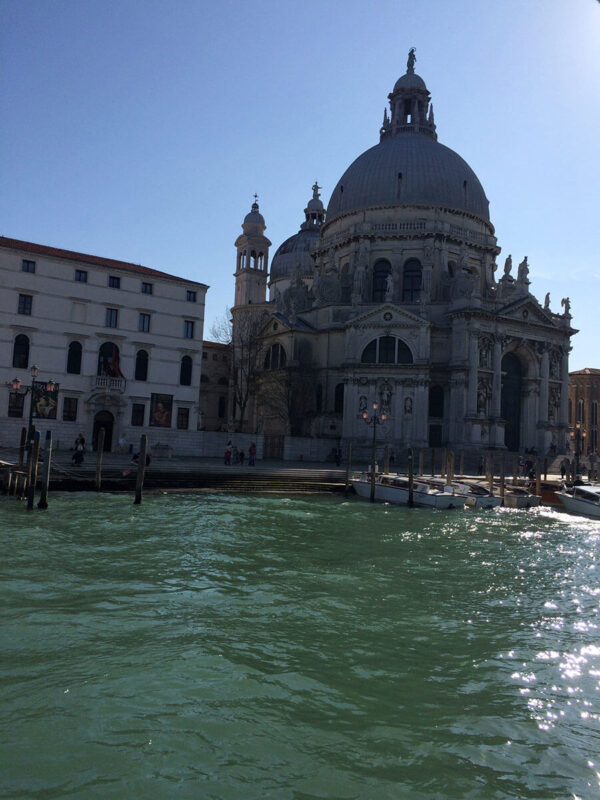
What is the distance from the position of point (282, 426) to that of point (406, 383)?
8584 mm

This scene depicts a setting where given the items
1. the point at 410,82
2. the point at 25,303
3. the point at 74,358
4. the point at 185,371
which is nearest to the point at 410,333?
the point at 185,371

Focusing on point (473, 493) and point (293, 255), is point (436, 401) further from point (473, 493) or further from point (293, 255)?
point (293, 255)

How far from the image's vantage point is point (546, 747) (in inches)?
227

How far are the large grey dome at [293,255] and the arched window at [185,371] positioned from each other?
30.9 meters

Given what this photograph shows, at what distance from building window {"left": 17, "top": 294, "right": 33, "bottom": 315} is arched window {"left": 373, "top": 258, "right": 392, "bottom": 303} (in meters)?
23.1

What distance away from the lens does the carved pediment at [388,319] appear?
4006cm

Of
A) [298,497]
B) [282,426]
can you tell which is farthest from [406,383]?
[298,497]

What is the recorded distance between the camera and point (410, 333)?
1585 inches

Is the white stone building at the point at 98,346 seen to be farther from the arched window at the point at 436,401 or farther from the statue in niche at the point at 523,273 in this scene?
the statue in niche at the point at 523,273

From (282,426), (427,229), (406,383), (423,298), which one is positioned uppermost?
(427,229)

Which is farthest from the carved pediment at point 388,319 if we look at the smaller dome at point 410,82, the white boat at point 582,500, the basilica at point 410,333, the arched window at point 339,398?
the smaller dome at point 410,82

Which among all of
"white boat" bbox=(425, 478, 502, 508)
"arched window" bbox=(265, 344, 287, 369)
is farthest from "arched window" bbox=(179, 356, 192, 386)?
"white boat" bbox=(425, 478, 502, 508)

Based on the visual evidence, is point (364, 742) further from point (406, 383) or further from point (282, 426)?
point (282, 426)

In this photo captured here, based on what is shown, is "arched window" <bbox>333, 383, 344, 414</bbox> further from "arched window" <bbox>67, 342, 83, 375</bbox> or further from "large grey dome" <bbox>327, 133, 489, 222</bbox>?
"arched window" <bbox>67, 342, 83, 375</bbox>
